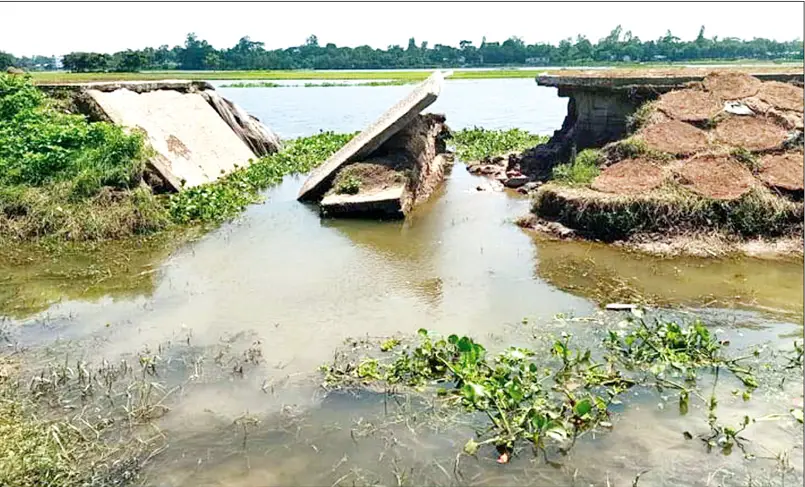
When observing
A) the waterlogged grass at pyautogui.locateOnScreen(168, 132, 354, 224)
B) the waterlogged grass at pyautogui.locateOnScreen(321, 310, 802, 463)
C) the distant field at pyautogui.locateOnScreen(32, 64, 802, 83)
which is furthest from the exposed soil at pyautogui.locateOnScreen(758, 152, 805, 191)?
the waterlogged grass at pyautogui.locateOnScreen(168, 132, 354, 224)

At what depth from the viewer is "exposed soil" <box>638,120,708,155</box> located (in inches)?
355

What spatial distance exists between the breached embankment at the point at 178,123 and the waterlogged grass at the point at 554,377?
21.6 feet

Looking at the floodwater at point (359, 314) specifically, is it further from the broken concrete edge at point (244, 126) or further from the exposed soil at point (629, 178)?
the broken concrete edge at point (244, 126)

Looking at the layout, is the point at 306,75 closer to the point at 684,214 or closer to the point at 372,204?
the point at 372,204

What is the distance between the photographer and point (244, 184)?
11.3 metres

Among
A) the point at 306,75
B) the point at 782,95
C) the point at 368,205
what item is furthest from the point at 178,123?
the point at 306,75

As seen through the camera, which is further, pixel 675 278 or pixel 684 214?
pixel 684 214

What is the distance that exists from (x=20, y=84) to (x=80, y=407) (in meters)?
8.30

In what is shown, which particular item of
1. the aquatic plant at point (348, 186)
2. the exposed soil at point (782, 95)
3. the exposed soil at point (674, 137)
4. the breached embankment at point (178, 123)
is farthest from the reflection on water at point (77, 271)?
the exposed soil at point (782, 95)

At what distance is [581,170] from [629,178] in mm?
891

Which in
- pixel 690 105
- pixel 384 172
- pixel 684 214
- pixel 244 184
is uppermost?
pixel 690 105

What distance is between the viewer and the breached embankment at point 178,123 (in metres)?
10.7

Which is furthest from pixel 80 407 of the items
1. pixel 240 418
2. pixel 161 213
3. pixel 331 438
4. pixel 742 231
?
pixel 742 231

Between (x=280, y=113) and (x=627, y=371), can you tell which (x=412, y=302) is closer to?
(x=627, y=371)
